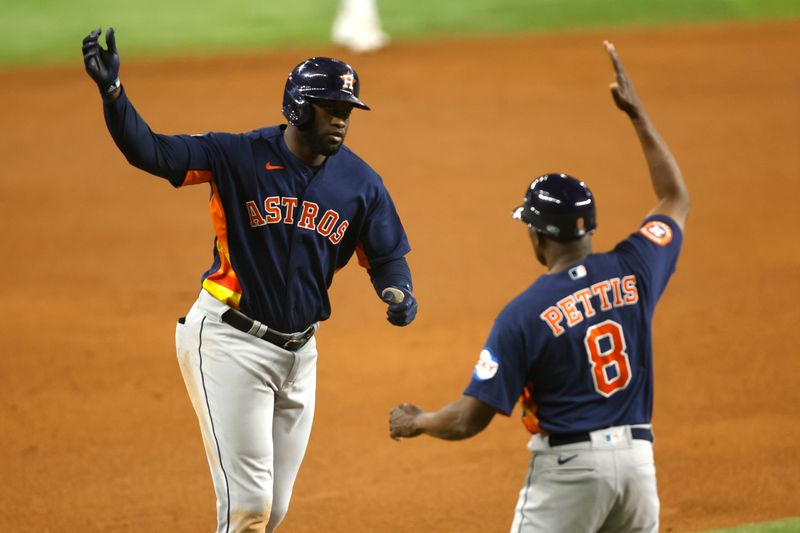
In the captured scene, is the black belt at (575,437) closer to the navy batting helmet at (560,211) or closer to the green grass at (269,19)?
the navy batting helmet at (560,211)

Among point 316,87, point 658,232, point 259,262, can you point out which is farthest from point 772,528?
point 316,87

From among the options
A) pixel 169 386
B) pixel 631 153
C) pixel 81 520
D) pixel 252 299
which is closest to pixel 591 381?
pixel 252 299

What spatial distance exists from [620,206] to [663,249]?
6.83 meters

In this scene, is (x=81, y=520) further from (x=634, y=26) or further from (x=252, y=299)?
(x=634, y=26)

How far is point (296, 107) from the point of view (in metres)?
4.71

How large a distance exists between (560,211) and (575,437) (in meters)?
0.78

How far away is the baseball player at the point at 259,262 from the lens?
473cm

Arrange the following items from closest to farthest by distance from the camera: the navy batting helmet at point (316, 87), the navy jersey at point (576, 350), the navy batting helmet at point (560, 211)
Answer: the navy jersey at point (576, 350), the navy batting helmet at point (560, 211), the navy batting helmet at point (316, 87)

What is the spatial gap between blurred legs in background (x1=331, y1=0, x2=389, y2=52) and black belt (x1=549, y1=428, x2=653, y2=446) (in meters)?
Result: 12.9

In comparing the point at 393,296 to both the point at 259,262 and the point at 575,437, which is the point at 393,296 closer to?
the point at 259,262

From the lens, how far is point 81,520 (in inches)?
238

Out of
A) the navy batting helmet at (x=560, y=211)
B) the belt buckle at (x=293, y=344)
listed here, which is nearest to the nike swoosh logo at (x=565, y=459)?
the navy batting helmet at (x=560, y=211)

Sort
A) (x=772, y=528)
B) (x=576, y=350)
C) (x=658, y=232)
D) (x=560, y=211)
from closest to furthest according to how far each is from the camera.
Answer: (x=576, y=350) → (x=560, y=211) → (x=658, y=232) → (x=772, y=528)

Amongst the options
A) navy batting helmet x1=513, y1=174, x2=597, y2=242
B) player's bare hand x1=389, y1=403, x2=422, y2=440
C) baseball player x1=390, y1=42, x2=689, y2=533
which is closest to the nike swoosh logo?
baseball player x1=390, y1=42, x2=689, y2=533
